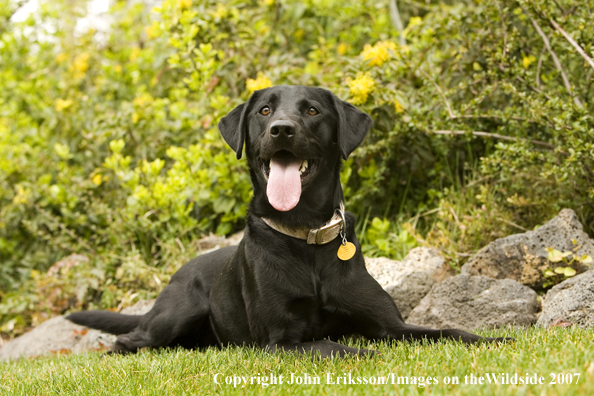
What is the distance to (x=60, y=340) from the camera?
16.3 feet

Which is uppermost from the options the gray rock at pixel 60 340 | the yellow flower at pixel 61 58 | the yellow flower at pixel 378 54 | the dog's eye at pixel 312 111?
the yellow flower at pixel 61 58

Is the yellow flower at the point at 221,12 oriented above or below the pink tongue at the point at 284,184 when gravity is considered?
above

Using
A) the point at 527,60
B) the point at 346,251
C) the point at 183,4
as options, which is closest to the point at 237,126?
the point at 346,251

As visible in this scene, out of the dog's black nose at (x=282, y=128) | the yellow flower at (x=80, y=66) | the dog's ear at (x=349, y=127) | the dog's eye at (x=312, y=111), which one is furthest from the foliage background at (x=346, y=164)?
the dog's black nose at (x=282, y=128)

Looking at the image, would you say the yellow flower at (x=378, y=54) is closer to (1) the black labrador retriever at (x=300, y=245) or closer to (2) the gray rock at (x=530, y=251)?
(1) the black labrador retriever at (x=300, y=245)

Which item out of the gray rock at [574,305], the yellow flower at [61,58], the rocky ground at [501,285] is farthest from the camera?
the yellow flower at [61,58]

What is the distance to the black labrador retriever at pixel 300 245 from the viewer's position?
9.97ft

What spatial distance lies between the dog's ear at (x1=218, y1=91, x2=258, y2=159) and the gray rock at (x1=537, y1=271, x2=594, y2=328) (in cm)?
196

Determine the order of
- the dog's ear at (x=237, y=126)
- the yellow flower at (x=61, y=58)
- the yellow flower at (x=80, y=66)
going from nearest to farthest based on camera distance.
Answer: the dog's ear at (x=237, y=126) → the yellow flower at (x=80, y=66) → the yellow flower at (x=61, y=58)

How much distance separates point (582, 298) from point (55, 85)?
295 inches

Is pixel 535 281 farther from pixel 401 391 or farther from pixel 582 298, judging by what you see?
pixel 401 391

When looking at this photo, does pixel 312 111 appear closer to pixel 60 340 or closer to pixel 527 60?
pixel 527 60

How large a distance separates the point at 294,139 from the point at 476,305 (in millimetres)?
1585

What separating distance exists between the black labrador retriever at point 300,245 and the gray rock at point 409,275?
2.76 ft
